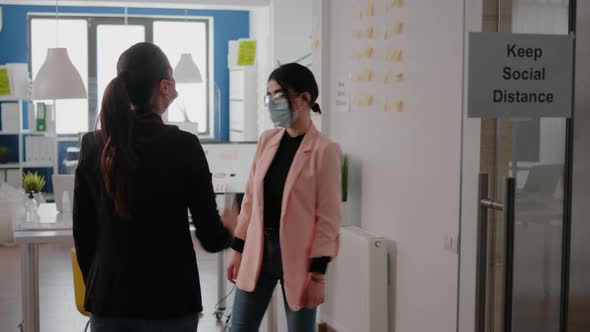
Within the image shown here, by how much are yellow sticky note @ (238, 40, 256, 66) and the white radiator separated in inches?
202

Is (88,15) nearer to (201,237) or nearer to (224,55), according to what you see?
(224,55)

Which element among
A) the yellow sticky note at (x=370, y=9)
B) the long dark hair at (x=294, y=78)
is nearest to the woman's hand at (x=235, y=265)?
the long dark hair at (x=294, y=78)

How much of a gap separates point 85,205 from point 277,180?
1086mm

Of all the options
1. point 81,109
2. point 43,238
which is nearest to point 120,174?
point 43,238

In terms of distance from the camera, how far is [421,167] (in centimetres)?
376

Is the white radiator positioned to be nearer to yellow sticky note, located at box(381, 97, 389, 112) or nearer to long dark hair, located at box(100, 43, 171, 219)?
yellow sticky note, located at box(381, 97, 389, 112)

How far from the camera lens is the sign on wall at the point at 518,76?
169cm

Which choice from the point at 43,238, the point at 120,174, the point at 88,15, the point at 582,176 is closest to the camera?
the point at 582,176

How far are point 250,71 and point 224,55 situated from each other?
4.05 ft

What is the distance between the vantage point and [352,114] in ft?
15.4

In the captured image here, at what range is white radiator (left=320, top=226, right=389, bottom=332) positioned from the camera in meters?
4.05

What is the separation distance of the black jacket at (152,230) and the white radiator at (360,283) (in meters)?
2.06

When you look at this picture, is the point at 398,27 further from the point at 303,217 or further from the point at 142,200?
the point at 142,200

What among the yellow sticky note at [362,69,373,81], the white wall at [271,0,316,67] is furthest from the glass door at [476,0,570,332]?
the white wall at [271,0,316,67]
